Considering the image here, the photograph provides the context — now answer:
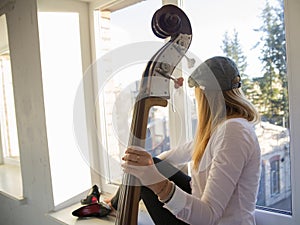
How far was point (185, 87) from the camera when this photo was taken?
0.82 meters

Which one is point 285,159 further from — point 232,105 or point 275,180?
point 232,105

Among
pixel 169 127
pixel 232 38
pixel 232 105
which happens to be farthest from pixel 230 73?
pixel 169 127

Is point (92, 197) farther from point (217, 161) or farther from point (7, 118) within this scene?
point (7, 118)

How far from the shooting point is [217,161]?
2.11 feet

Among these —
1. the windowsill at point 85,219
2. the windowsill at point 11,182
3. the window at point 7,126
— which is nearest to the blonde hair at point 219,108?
the windowsill at point 85,219

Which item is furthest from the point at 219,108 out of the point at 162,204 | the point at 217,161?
the point at 162,204

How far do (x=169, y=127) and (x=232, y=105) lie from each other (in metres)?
0.35

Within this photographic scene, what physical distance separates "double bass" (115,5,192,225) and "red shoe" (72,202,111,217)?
547 millimetres

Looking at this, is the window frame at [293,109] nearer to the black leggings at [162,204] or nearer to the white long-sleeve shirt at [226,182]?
the white long-sleeve shirt at [226,182]

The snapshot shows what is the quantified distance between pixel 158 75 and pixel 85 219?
85 centimetres

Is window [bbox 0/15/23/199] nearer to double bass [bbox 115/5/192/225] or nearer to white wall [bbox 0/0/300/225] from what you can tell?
white wall [bbox 0/0/300/225]

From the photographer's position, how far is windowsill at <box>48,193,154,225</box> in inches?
43.1

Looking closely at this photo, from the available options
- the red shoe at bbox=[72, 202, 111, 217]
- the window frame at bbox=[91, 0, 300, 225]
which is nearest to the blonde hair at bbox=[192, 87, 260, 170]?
the window frame at bbox=[91, 0, 300, 225]

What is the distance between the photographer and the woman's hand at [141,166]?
2.02 feet
